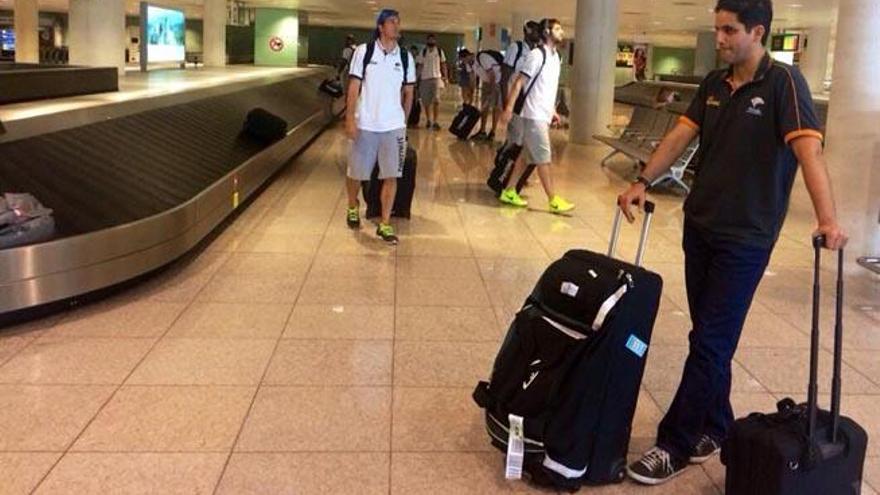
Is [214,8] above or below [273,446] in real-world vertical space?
above

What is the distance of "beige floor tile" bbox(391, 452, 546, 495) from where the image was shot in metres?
2.92

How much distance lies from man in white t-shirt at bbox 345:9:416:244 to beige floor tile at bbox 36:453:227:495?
3876 millimetres

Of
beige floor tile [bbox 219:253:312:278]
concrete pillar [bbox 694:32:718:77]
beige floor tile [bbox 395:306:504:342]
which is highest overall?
concrete pillar [bbox 694:32:718:77]

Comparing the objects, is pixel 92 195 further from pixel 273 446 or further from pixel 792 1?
pixel 792 1

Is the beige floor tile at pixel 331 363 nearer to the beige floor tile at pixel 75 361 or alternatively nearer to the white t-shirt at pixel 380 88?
the beige floor tile at pixel 75 361

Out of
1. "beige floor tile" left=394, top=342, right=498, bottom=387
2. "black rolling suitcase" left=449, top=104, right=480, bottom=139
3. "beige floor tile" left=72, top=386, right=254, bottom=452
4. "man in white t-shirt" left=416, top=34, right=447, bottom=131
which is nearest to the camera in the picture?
"beige floor tile" left=72, top=386, right=254, bottom=452

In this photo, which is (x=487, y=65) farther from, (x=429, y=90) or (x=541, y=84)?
(x=541, y=84)

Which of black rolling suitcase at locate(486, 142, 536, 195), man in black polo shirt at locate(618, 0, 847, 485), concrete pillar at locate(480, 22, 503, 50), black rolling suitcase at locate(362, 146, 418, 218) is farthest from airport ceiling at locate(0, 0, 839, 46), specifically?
man in black polo shirt at locate(618, 0, 847, 485)

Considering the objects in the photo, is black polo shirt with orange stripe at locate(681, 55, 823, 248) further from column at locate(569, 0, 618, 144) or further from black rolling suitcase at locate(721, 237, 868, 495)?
column at locate(569, 0, 618, 144)

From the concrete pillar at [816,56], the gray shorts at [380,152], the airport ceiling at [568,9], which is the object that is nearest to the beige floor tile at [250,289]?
the gray shorts at [380,152]

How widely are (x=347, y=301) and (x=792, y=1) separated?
922 inches

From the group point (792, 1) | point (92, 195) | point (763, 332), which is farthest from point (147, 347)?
point (792, 1)

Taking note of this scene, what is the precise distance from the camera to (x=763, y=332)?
4.86 meters

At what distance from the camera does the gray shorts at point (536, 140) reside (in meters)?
8.07
